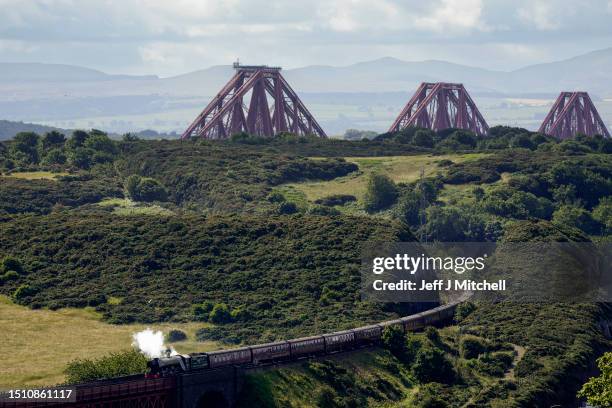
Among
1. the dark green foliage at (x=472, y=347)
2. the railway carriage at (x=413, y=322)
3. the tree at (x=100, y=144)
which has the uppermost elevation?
the tree at (x=100, y=144)

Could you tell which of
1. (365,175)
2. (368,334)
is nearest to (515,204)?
(365,175)

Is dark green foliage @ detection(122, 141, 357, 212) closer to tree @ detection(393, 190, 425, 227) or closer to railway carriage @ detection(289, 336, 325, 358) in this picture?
tree @ detection(393, 190, 425, 227)

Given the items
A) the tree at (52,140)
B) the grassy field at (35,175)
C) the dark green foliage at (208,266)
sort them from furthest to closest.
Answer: the tree at (52,140), the grassy field at (35,175), the dark green foliage at (208,266)

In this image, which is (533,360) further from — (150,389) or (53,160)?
(53,160)

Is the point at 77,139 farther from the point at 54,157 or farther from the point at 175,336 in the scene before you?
the point at 175,336

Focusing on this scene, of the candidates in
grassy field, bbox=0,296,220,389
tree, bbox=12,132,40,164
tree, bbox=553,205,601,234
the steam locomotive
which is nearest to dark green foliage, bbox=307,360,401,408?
the steam locomotive

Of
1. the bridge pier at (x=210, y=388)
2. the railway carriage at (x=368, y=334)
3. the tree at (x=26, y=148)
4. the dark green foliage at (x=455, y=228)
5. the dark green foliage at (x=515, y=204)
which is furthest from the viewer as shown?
the tree at (x=26, y=148)

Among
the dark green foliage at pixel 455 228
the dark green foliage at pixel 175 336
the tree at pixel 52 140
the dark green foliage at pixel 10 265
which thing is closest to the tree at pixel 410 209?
the dark green foliage at pixel 455 228

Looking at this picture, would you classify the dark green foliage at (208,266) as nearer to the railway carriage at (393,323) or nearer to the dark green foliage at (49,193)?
the railway carriage at (393,323)
